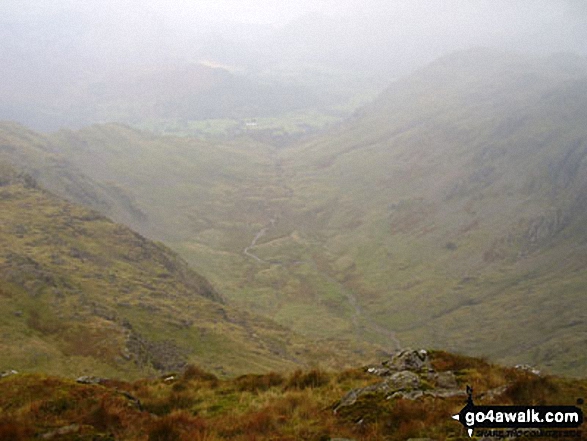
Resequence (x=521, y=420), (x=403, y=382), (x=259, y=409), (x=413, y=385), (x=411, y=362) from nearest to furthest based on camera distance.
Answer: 1. (x=521, y=420)
2. (x=259, y=409)
3. (x=413, y=385)
4. (x=403, y=382)
5. (x=411, y=362)

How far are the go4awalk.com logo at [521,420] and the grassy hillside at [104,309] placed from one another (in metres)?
39.3

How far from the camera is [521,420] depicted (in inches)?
511

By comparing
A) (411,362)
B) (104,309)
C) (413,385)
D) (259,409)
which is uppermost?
(104,309)

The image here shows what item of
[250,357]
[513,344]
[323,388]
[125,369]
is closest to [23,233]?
[250,357]

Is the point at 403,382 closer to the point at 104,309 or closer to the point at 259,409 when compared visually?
the point at 259,409

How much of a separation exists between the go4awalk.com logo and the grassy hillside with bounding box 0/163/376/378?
3930cm

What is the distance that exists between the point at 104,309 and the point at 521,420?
65275 mm

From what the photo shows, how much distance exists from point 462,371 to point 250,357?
59.9 m

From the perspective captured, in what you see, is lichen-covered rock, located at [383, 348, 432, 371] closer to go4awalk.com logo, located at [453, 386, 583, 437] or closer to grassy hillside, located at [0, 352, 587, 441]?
grassy hillside, located at [0, 352, 587, 441]

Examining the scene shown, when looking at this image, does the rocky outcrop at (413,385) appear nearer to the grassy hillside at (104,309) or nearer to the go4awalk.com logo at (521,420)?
the go4awalk.com logo at (521,420)

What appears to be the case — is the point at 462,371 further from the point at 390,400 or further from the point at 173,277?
the point at 173,277

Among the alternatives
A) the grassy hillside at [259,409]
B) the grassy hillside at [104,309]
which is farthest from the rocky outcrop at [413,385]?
the grassy hillside at [104,309]

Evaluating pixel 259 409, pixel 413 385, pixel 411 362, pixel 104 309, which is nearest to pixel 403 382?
pixel 413 385

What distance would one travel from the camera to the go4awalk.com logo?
12562 millimetres
